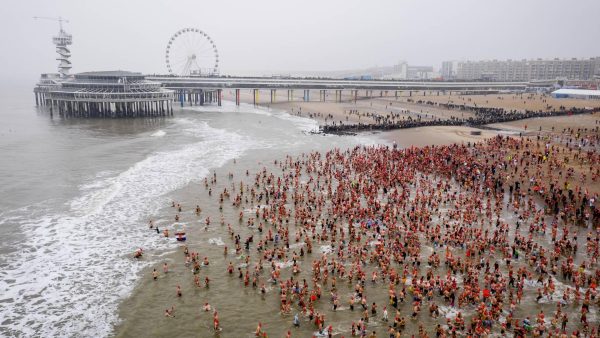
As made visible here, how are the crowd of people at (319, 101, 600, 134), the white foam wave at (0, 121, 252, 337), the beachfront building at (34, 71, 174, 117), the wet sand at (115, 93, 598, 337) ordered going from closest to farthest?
the wet sand at (115, 93, 598, 337) → the white foam wave at (0, 121, 252, 337) → the crowd of people at (319, 101, 600, 134) → the beachfront building at (34, 71, 174, 117)

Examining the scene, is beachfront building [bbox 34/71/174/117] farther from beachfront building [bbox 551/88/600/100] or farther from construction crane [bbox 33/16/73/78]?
beachfront building [bbox 551/88/600/100]

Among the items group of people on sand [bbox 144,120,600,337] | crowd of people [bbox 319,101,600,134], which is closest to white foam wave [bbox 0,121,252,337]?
group of people on sand [bbox 144,120,600,337]

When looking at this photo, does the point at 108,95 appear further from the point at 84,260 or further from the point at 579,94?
the point at 579,94

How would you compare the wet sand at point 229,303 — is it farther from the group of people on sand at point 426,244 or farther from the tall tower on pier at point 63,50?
the tall tower on pier at point 63,50

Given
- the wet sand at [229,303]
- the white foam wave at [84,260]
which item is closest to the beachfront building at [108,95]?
the white foam wave at [84,260]

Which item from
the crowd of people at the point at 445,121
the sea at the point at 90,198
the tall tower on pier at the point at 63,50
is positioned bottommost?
the sea at the point at 90,198

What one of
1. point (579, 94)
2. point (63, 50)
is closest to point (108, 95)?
point (63, 50)

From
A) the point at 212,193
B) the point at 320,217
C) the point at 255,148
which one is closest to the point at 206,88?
the point at 255,148
